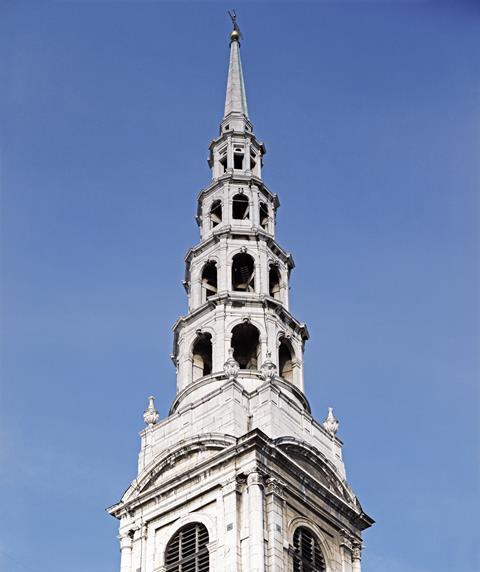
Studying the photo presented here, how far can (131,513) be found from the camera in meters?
54.5

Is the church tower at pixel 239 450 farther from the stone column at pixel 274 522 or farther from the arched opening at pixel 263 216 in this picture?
the arched opening at pixel 263 216

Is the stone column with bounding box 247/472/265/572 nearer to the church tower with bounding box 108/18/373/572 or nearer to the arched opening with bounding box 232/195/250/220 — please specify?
the church tower with bounding box 108/18/373/572

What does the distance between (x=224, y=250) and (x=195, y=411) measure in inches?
448

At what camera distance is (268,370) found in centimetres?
5734

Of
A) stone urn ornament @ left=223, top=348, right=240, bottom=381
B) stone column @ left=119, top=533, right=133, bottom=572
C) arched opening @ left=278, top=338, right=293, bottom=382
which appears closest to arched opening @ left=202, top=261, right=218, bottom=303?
arched opening @ left=278, top=338, right=293, bottom=382

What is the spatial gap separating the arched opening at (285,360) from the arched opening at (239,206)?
30.6 ft

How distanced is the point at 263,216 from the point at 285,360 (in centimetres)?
1012

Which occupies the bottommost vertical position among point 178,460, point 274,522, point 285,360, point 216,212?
point 274,522

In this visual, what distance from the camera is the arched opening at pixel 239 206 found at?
226 feet

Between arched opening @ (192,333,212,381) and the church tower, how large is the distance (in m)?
0.07

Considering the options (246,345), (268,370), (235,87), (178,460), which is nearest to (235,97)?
(235,87)

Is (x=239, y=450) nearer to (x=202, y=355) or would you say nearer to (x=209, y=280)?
(x=202, y=355)

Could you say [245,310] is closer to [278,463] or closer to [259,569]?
[278,463]

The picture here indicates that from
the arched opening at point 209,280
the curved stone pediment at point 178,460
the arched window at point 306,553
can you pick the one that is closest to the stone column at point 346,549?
the arched window at point 306,553
